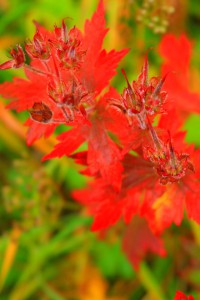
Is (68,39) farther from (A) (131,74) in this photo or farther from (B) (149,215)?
(A) (131,74)

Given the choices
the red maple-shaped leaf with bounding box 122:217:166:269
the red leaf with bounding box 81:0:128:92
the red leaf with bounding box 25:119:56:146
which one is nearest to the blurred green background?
the red maple-shaped leaf with bounding box 122:217:166:269

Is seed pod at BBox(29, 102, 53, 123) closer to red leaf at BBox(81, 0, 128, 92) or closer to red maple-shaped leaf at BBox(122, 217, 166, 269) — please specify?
red leaf at BBox(81, 0, 128, 92)

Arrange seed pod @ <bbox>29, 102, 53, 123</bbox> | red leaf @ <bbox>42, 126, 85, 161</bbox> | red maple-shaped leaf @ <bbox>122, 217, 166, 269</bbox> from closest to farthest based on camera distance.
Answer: seed pod @ <bbox>29, 102, 53, 123</bbox> < red leaf @ <bbox>42, 126, 85, 161</bbox> < red maple-shaped leaf @ <bbox>122, 217, 166, 269</bbox>

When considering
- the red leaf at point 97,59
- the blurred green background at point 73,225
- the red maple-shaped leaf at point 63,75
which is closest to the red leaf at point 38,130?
the red maple-shaped leaf at point 63,75

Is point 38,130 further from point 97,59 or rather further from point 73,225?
point 73,225

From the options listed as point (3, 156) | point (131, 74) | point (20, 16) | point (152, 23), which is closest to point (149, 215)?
point (152, 23)

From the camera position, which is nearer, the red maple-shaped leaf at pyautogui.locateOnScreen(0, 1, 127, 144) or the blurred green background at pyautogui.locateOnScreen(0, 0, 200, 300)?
the red maple-shaped leaf at pyautogui.locateOnScreen(0, 1, 127, 144)

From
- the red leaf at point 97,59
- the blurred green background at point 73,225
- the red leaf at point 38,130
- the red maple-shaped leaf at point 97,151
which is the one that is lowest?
the blurred green background at point 73,225

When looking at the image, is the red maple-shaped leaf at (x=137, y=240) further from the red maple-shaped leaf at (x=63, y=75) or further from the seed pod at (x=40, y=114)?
the seed pod at (x=40, y=114)

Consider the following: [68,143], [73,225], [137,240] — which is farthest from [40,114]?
[73,225]
